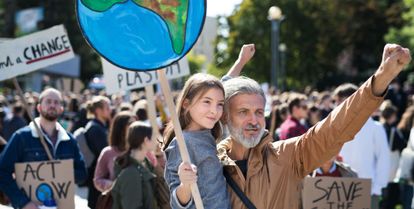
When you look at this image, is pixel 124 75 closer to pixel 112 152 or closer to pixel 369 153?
pixel 112 152

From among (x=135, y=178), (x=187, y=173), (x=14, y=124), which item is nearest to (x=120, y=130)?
(x=135, y=178)

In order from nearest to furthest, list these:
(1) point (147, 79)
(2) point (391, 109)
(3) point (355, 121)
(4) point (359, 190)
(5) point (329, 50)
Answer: (3) point (355, 121)
(4) point (359, 190)
(1) point (147, 79)
(2) point (391, 109)
(5) point (329, 50)

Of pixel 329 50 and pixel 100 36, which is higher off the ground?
pixel 100 36

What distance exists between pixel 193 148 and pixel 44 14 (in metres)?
53.3

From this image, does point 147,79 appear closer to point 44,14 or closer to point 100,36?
point 100,36

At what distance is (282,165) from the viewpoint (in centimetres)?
389

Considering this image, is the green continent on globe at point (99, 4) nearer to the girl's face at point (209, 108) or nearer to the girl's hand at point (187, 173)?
the girl's face at point (209, 108)

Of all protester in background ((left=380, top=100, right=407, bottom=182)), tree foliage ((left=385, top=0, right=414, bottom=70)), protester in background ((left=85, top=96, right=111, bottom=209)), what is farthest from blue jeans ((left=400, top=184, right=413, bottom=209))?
tree foliage ((left=385, top=0, right=414, bottom=70))

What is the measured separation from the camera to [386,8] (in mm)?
49281

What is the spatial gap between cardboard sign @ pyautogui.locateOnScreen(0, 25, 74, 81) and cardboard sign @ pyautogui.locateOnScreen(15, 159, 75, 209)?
113 centimetres

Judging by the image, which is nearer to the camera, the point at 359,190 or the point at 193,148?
the point at 193,148

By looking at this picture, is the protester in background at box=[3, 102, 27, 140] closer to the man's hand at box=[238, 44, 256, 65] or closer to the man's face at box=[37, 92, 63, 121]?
the man's face at box=[37, 92, 63, 121]

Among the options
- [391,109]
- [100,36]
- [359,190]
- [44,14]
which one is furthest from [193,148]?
[44,14]

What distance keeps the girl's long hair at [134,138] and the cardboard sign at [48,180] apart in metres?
0.42
